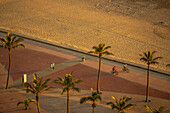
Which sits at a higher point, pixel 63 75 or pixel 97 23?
pixel 97 23

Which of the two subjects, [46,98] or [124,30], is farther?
[124,30]

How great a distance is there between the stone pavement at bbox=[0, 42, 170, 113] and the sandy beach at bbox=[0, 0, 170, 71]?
6645 mm

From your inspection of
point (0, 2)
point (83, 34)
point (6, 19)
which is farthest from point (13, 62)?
point (0, 2)

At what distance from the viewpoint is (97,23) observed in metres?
58.4

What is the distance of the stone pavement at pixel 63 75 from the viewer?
27.1m

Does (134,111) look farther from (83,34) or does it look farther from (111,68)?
(83,34)

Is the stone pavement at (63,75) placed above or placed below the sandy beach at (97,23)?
below

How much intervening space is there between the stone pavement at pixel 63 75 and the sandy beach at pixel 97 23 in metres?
6.64

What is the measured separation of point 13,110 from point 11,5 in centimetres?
4935

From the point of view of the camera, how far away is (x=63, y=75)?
3391 centimetres

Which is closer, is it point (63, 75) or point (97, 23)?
point (63, 75)

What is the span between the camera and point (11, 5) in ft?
228

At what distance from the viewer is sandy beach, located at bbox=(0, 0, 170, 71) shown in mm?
47312

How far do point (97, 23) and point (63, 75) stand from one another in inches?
1064
